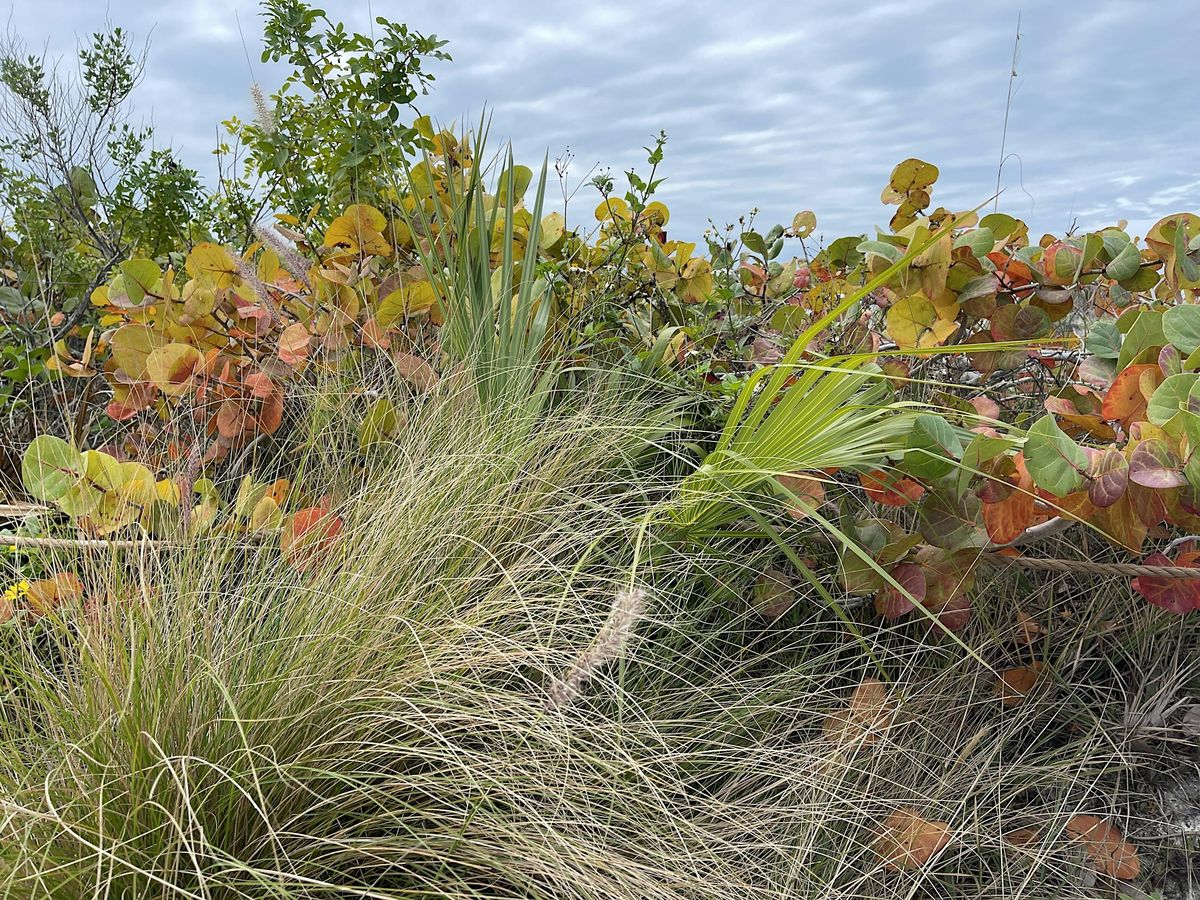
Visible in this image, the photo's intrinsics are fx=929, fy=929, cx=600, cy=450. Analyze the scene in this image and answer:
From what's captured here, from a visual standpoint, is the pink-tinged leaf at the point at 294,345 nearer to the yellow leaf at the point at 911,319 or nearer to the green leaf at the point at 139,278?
the green leaf at the point at 139,278

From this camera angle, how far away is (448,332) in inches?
97.4

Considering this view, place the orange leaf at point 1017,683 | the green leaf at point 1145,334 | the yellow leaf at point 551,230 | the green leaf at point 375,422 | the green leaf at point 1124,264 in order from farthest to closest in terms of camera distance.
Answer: the yellow leaf at point 551,230 → the green leaf at point 1124,264 → the green leaf at point 375,422 → the orange leaf at point 1017,683 → the green leaf at point 1145,334

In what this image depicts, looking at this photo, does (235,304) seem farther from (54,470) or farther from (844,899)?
(844,899)

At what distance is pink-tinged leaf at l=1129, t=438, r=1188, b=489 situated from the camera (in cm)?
157

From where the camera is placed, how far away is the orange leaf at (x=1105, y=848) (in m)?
1.89

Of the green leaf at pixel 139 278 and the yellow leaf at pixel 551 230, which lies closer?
the green leaf at pixel 139 278

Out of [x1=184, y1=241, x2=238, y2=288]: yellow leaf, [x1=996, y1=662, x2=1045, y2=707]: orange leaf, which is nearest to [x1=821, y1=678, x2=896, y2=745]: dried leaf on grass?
[x1=996, y1=662, x2=1045, y2=707]: orange leaf

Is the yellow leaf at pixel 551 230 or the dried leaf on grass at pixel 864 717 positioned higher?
the yellow leaf at pixel 551 230

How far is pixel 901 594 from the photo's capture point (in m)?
1.90

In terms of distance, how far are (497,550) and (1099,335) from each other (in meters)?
1.48

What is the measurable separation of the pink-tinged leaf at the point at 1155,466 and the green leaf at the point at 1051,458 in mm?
81

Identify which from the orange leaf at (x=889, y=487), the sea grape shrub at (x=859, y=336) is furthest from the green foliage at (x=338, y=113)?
the orange leaf at (x=889, y=487)

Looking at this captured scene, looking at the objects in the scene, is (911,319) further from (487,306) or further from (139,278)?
(139,278)

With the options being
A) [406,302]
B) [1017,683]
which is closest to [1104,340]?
[1017,683]
